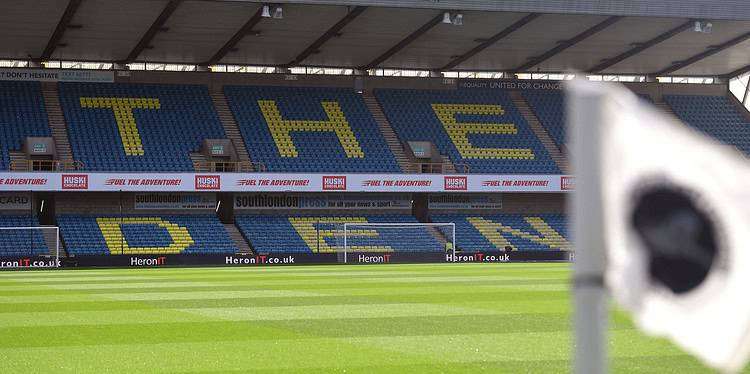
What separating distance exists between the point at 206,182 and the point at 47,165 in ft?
21.3

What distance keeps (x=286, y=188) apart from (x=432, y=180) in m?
6.59

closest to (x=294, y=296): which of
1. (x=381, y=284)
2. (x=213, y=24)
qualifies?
(x=381, y=284)

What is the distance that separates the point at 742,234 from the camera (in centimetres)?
272

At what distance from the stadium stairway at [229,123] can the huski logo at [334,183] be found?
3.59 m

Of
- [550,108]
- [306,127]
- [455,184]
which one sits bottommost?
[455,184]

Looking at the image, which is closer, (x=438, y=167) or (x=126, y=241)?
(x=126, y=241)

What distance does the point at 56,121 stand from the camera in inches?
1966

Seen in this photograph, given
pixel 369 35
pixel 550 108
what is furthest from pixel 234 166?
pixel 550 108

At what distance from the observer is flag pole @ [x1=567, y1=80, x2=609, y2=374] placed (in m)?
2.64

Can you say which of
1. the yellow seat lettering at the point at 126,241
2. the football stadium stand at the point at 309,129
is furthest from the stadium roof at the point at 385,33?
the yellow seat lettering at the point at 126,241

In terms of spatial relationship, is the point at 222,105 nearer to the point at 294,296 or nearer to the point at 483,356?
the point at 294,296

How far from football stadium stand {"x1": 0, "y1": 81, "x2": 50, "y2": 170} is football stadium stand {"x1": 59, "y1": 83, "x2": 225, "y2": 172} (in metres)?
1.11

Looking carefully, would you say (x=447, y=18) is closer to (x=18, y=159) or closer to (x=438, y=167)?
(x=438, y=167)

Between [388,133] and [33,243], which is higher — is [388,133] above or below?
above
